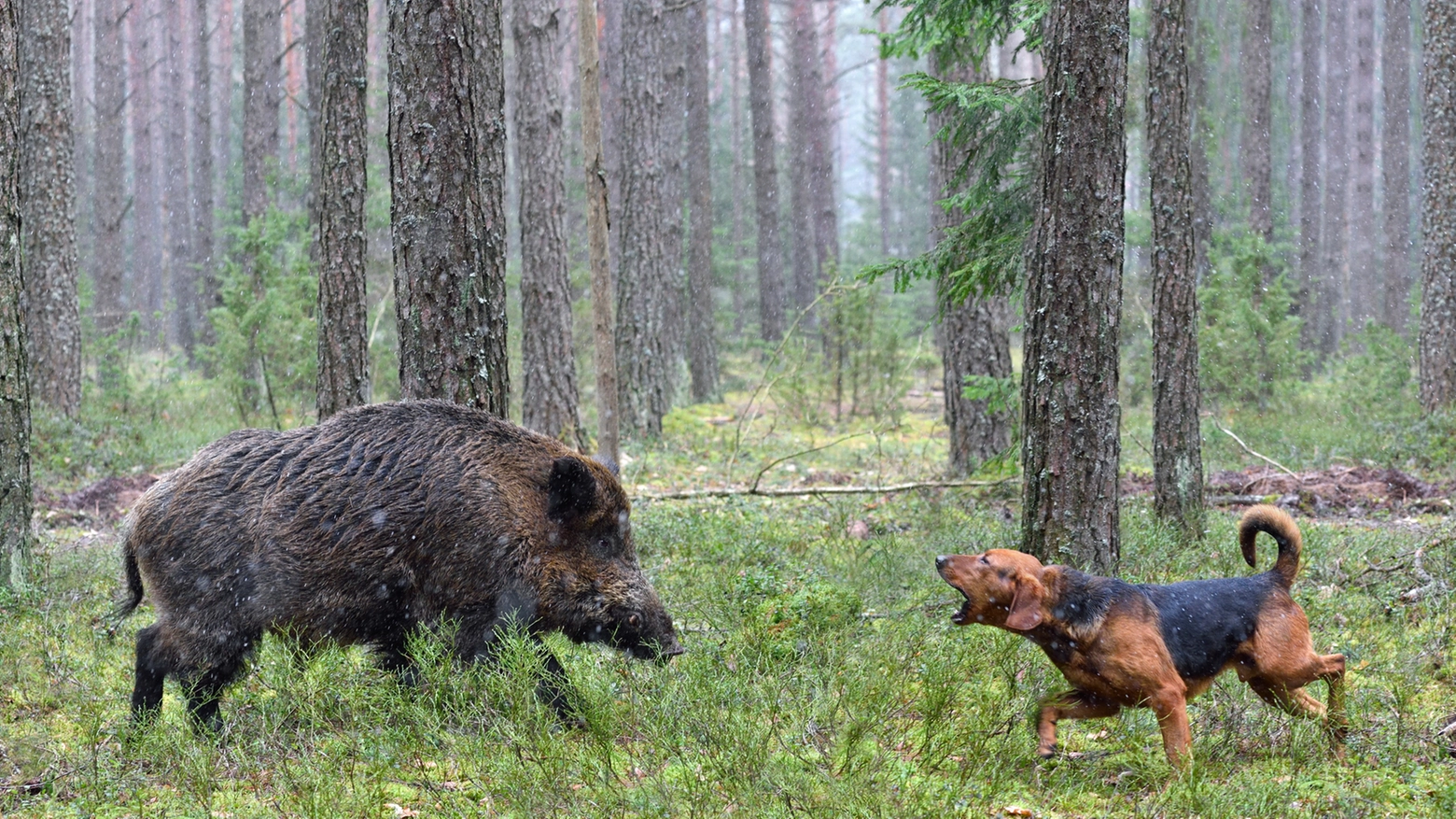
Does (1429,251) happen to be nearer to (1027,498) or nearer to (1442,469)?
(1442,469)

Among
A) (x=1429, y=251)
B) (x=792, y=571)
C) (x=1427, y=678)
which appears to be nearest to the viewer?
(x=1427, y=678)

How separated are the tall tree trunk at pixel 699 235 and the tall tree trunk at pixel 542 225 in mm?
7498

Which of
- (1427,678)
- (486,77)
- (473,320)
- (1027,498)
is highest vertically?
(486,77)

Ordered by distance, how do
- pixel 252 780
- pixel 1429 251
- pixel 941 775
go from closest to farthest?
pixel 941 775
pixel 252 780
pixel 1429 251

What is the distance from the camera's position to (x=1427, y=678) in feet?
19.2

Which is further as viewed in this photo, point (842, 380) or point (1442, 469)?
point (842, 380)

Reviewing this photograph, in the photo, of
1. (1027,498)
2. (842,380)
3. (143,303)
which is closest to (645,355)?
(842,380)

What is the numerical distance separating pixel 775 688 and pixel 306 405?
1321 cm

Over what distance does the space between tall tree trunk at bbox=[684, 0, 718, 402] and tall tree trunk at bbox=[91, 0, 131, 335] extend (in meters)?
12.8

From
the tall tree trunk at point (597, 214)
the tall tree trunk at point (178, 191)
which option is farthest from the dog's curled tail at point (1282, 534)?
the tall tree trunk at point (178, 191)

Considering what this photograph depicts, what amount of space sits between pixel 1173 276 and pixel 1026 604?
5.66 m

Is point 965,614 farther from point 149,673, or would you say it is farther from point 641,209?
point 641,209

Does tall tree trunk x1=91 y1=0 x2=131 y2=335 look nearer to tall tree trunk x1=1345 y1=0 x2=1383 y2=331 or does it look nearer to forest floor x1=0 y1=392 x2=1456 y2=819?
forest floor x1=0 y1=392 x2=1456 y2=819

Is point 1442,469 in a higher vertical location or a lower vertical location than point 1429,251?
lower
